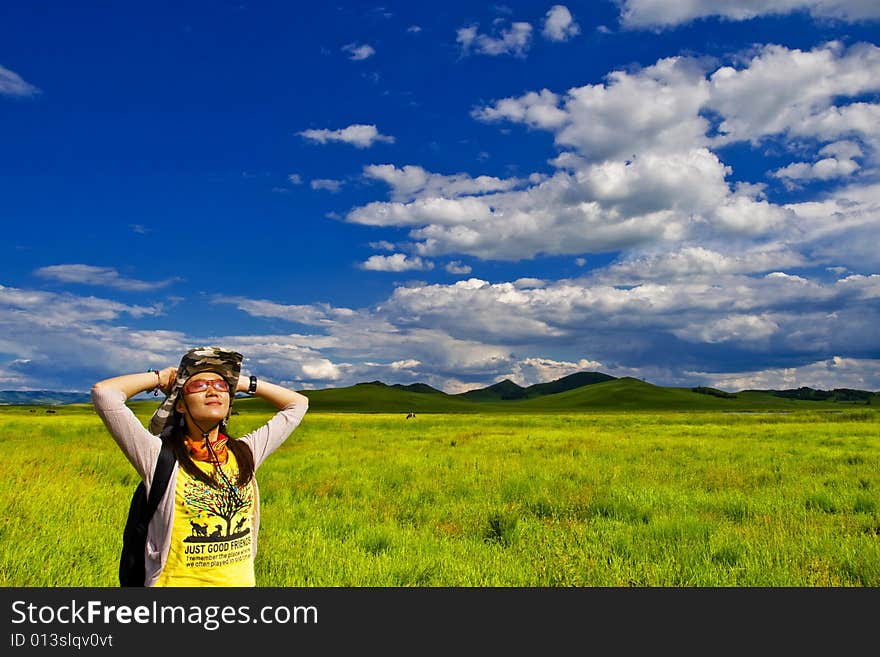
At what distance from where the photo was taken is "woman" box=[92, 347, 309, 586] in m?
3.45

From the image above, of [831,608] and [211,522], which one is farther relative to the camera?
[831,608]

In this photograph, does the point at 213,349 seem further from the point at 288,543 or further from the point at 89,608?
the point at 288,543

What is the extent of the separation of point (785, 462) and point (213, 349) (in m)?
19.9

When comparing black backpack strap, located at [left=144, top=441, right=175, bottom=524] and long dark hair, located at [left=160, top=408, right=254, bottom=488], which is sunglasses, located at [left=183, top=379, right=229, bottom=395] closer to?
long dark hair, located at [left=160, top=408, right=254, bottom=488]

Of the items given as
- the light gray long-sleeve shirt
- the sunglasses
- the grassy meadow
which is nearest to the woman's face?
the sunglasses

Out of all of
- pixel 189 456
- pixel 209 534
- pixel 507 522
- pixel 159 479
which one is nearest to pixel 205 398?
pixel 189 456

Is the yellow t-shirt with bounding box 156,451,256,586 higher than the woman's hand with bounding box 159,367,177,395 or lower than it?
lower

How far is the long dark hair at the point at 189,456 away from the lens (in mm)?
3545

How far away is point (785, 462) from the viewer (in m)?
18.6

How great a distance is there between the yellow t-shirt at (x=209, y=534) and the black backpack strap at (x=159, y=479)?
0.09m

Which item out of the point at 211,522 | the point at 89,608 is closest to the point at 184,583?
the point at 211,522

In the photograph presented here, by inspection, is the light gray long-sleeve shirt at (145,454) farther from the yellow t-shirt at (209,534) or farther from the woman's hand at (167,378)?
the woman's hand at (167,378)

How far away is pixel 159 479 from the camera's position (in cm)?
343

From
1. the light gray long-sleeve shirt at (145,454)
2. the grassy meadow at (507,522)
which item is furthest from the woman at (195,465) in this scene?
the grassy meadow at (507,522)
